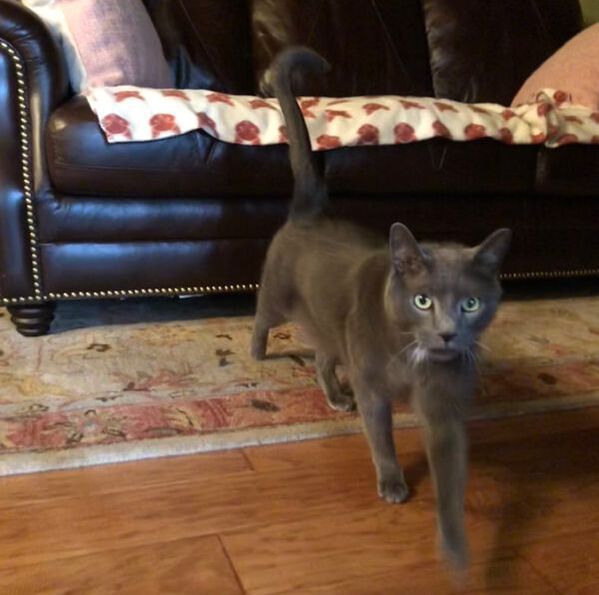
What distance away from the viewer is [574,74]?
2424 millimetres

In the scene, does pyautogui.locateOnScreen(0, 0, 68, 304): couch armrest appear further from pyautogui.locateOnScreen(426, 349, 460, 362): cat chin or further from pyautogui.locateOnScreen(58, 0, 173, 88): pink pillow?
pyautogui.locateOnScreen(426, 349, 460, 362): cat chin

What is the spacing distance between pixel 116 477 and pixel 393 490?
1.46 ft

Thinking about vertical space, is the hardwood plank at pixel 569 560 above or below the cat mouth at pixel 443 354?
below

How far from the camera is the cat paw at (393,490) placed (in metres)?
1.21

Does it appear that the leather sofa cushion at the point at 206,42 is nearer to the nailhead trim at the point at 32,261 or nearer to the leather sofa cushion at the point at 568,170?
the nailhead trim at the point at 32,261

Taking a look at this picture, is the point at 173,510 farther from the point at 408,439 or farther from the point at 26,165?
the point at 26,165

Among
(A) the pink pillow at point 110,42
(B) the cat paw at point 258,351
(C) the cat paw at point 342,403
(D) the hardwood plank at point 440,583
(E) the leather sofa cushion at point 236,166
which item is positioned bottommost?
(B) the cat paw at point 258,351

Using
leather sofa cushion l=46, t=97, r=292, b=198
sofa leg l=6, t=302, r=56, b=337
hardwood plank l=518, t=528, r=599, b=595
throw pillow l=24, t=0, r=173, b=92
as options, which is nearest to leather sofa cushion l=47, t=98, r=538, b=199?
leather sofa cushion l=46, t=97, r=292, b=198

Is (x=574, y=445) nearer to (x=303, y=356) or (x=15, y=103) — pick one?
(x=303, y=356)

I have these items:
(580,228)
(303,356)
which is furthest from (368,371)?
(580,228)

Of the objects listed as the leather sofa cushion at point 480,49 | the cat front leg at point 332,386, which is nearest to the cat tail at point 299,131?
the cat front leg at point 332,386

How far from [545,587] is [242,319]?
1146 mm

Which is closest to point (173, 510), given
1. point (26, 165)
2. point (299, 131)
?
point (299, 131)

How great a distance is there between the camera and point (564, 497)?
1248mm
